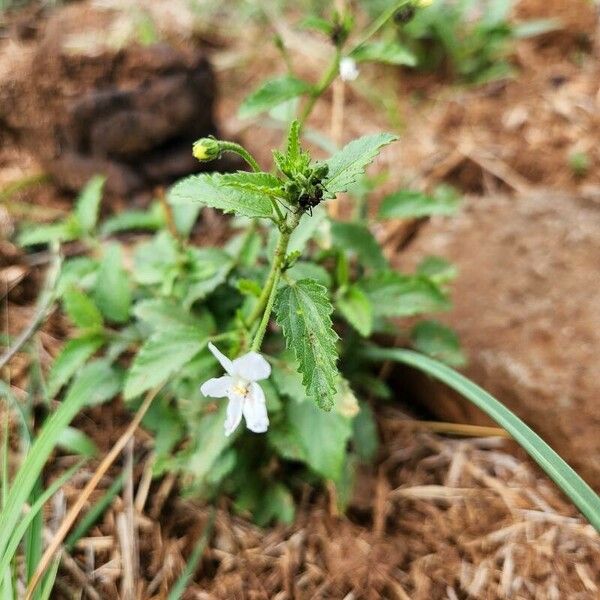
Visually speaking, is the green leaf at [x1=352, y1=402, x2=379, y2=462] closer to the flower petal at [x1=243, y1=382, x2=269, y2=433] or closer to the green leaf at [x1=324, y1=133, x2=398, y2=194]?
the flower petal at [x1=243, y1=382, x2=269, y2=433]

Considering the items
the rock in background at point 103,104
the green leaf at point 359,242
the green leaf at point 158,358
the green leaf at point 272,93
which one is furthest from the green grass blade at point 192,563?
the rock in background at point 103,104

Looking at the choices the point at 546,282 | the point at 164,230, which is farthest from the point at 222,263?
the point at 546,282

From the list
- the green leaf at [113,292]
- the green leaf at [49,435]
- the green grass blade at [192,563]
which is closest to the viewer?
the green leaf at [49,435]

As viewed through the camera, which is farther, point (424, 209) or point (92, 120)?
point (92, 120)

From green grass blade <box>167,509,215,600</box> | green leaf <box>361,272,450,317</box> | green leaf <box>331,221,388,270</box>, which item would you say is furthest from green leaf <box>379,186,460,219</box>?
green grass blade <box>167,509,215,600</box>

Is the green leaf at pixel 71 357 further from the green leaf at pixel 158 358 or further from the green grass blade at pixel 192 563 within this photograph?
the green grass blade at pixel 192 563

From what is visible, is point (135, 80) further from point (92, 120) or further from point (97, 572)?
point (97, 572)
